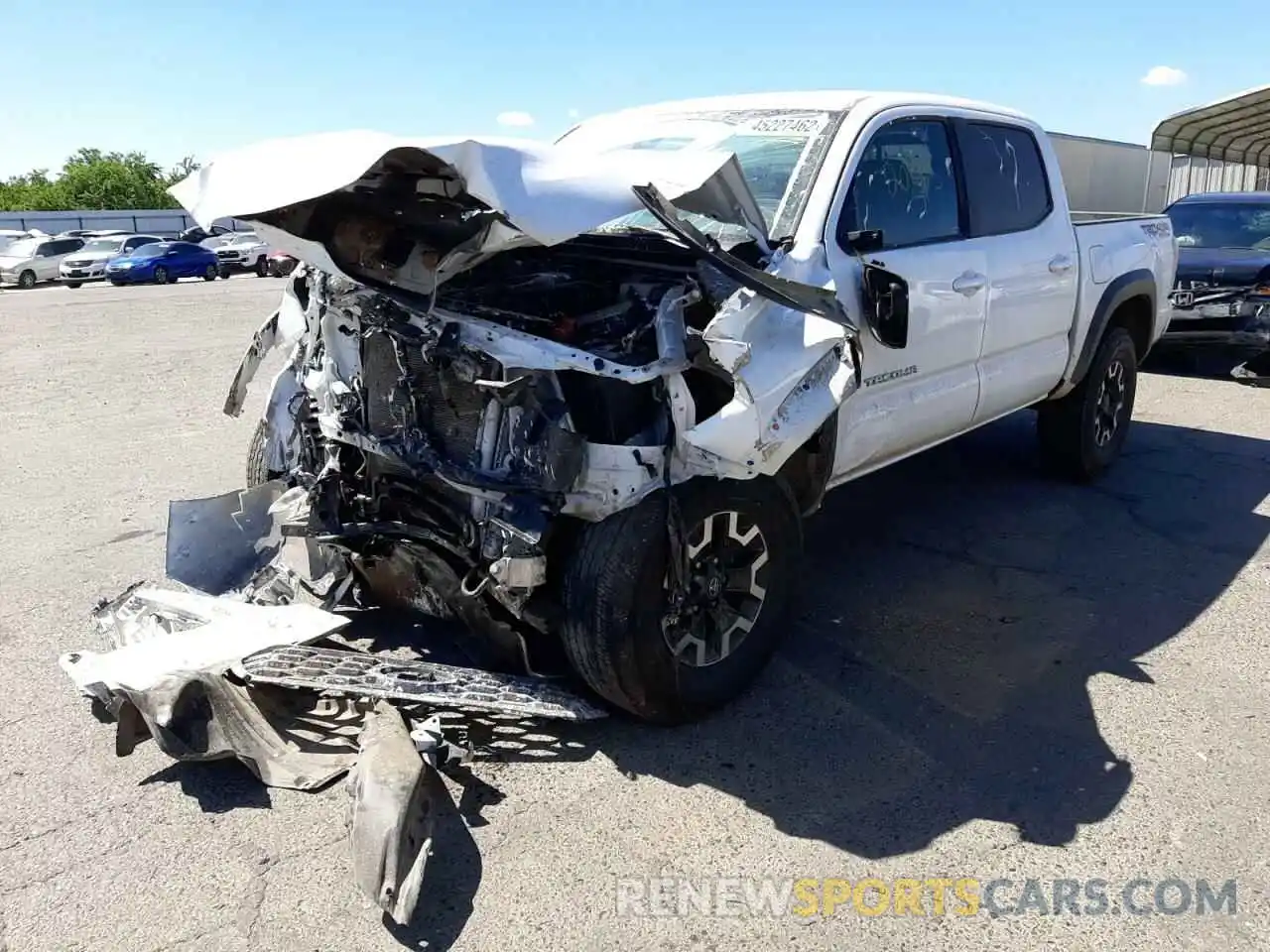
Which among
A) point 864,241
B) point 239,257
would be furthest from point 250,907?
point 239,257

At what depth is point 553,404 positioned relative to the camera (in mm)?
3244

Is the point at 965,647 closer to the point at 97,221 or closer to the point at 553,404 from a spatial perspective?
the point at 553,404

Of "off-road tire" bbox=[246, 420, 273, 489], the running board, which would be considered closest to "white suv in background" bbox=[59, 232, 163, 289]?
"off-road tire" bbox=[246, 420, 273, 489]

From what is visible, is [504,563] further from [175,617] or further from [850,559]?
[850,559]

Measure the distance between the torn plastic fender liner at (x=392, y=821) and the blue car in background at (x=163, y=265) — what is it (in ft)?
107

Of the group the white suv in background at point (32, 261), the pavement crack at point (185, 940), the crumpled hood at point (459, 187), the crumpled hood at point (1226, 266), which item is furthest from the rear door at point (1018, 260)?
the white suv in background at point (32, 261)

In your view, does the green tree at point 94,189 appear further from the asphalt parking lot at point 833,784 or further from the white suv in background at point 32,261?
the asphalt parking lot at point 833,784

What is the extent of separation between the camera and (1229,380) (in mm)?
9695

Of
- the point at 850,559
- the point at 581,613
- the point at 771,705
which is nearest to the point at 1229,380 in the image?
the point at 850,559

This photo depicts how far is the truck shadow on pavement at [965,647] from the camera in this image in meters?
3.18

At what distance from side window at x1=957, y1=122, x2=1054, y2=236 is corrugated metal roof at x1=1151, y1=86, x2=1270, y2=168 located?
46.5 feet

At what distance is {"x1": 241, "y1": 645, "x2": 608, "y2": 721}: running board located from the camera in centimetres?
337

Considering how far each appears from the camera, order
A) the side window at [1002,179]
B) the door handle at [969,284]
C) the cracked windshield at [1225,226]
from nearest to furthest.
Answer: the door handle at [969,284]
the side window at [1002,179]
the cracked windshield at [1225,226]

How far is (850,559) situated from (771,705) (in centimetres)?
156
